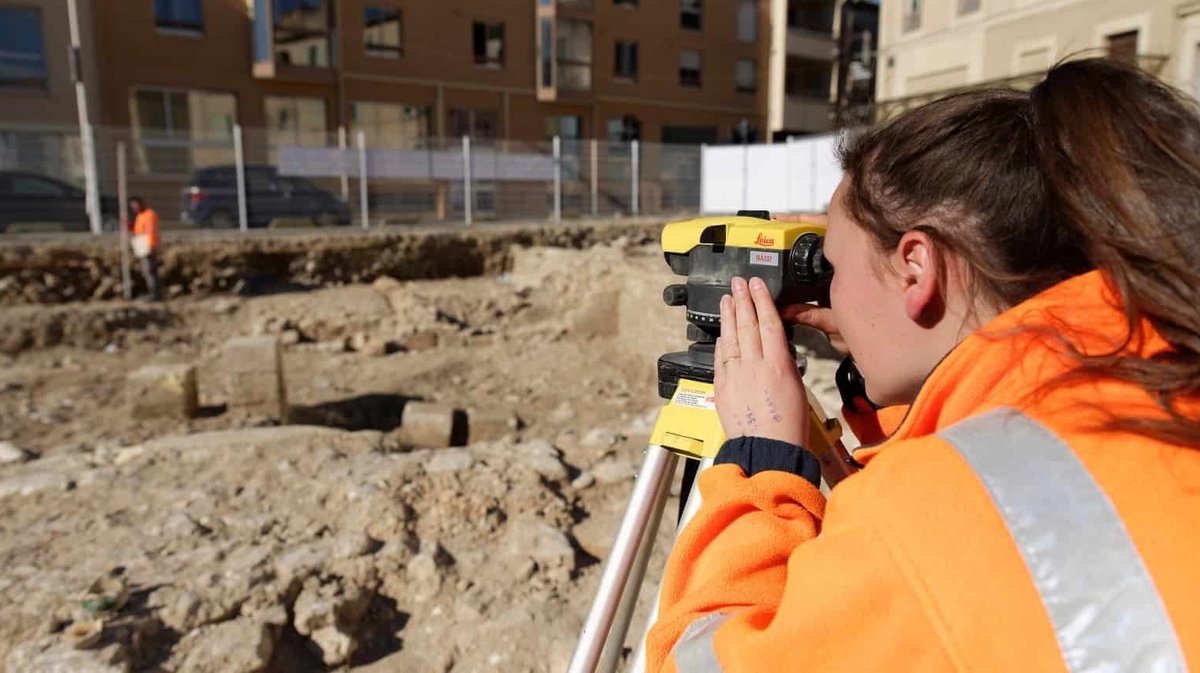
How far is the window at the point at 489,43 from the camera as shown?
23719 mm

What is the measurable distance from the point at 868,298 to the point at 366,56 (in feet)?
73.5

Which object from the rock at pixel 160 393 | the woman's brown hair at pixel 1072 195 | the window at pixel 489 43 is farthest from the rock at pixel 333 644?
the window at pixel 489 43

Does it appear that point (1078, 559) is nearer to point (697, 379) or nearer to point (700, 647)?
point (700, 647)

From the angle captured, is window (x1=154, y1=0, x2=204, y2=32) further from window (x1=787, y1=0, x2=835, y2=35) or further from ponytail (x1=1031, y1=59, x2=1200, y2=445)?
window (x1=787, y1=0, x2=835, y2=35)

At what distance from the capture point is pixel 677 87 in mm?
28141

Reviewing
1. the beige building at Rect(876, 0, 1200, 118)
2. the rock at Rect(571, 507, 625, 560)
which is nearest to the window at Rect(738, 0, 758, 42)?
the beige building at Rect(876, 0, 1200, 118)

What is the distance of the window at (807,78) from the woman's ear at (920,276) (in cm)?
3308

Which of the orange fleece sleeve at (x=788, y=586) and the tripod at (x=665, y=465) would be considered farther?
the tripod at (x=665, y=465)

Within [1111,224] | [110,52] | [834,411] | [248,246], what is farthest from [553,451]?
[110,52]

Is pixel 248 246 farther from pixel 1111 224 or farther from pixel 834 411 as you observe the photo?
pixel 1111 224

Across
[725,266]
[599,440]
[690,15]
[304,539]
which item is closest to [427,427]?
[599,440]

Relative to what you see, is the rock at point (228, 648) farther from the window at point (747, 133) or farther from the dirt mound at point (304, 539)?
the window at point (747, 133)

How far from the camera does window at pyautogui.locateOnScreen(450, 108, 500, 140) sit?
75.9 ft

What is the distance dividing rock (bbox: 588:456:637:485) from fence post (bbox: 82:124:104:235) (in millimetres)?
11518
